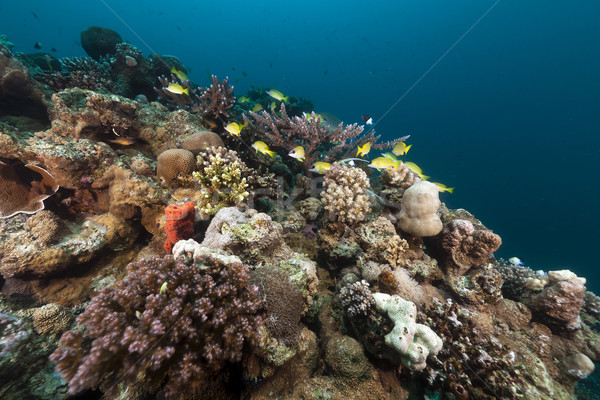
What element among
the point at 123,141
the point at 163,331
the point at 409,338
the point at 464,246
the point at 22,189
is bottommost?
the point at 22,189

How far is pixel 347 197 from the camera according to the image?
13.4 ft

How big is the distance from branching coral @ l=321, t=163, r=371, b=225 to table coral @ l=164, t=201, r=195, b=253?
2395 mm

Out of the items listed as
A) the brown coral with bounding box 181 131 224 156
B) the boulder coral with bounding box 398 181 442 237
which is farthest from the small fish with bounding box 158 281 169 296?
the boulder coral with bounding box 398 181 442 237

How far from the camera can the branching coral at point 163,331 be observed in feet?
5.77

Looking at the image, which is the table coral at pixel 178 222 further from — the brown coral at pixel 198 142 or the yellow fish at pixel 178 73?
the yellow fish at pixel 178 73

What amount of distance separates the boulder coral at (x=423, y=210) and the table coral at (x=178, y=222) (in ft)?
12.9

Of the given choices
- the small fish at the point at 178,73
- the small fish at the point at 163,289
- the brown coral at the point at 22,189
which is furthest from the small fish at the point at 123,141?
the small fish at the point at 163,289

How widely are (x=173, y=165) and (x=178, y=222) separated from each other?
136 cm

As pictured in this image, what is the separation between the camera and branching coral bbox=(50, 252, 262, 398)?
1760 millimetres

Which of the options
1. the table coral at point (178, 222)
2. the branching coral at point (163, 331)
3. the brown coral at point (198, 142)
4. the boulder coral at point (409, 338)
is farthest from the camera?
the brown coral at point (198, 142)

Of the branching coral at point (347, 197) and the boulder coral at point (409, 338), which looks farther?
the branching coral at point (347, 197)

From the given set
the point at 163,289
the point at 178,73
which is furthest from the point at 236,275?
the point at 178,73

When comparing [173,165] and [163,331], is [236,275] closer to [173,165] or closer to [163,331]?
[163,331]

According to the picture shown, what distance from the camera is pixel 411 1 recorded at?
112 meters
